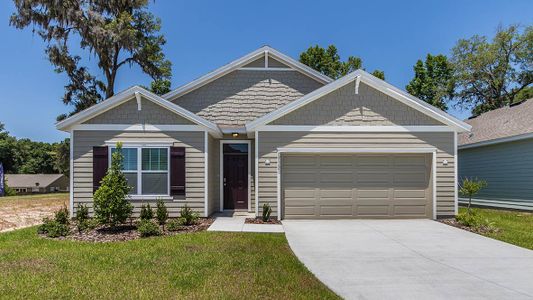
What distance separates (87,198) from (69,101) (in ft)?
42.9

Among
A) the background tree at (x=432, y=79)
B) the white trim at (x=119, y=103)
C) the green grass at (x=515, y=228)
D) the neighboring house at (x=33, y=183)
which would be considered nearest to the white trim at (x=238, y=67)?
the white trim at (x=119, y=103)

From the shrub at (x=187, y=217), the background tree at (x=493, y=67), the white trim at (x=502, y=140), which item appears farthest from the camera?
the background tree at (x=493, y=67)

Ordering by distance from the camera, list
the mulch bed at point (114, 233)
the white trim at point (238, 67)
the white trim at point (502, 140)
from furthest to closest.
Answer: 1. the white trim at point (238, 67)
2. the white trim at point (502, 140)
3. the mulch bed at point (114, 233)

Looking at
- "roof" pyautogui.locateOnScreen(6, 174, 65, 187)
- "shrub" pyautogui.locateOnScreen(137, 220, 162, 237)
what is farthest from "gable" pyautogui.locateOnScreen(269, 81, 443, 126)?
"roof" pyautogui.locateOnScreen(6, 174, 65, 187)

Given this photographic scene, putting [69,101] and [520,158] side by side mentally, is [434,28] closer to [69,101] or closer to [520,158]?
[520,158]

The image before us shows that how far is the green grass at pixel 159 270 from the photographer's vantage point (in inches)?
194

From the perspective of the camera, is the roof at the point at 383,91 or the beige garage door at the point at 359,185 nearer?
the roof at the point at 383,91

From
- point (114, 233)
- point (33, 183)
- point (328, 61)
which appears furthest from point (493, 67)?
point (33, 183)

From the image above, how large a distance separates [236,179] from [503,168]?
415 inches

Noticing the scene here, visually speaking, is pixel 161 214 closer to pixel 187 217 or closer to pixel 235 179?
pixel 187 217

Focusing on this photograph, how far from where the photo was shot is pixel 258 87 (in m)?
14.0

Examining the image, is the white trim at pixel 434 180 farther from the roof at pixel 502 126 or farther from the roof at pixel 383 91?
the roof at pixel 502 126

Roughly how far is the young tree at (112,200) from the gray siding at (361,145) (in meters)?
3.88

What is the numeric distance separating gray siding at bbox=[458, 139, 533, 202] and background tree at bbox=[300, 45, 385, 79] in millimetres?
13979
